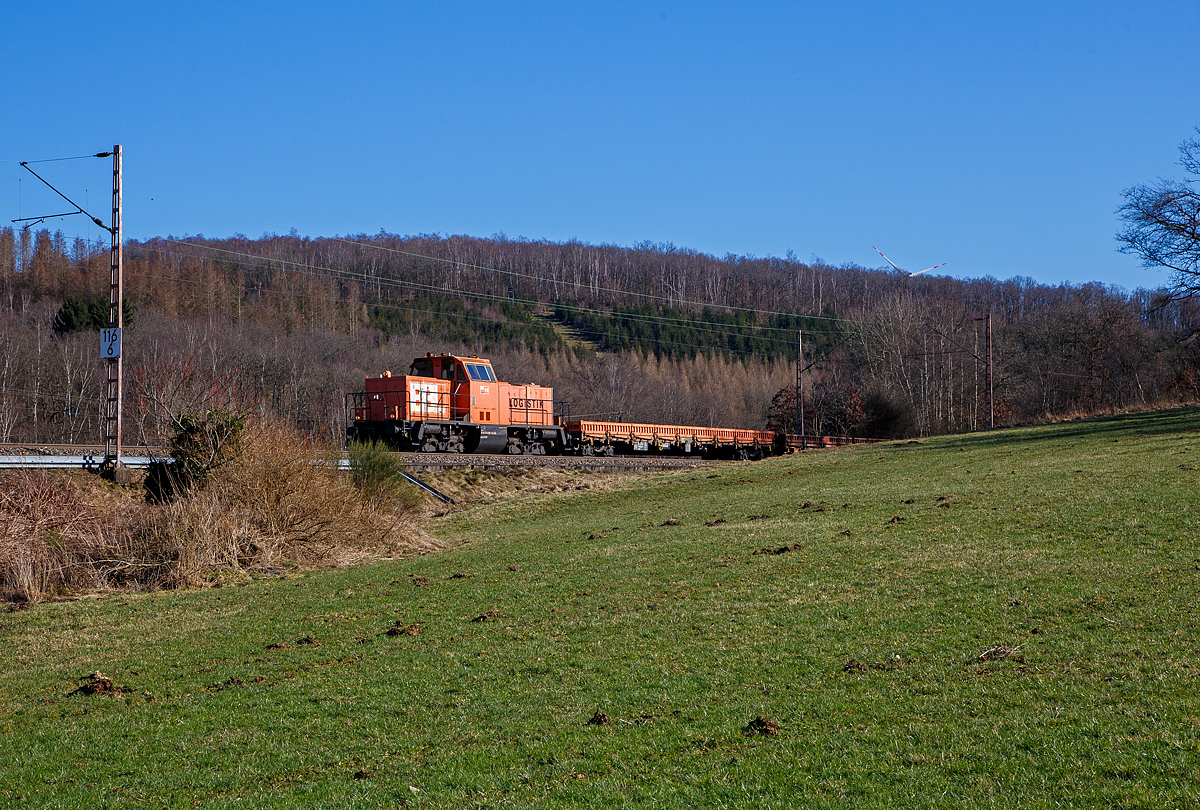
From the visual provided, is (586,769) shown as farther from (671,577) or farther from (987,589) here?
(671,577)

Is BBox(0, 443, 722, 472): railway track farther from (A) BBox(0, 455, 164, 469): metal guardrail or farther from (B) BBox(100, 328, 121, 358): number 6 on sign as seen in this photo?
(B) BBox(100, 328, 121, 358): number 6 on sign

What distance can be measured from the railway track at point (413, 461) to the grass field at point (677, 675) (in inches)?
362

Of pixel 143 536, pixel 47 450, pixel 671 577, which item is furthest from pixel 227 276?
pixel 671 577

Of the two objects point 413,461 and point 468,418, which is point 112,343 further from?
point 468,418

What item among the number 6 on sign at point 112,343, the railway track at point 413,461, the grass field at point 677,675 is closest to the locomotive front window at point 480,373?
the railway track at point 413,461

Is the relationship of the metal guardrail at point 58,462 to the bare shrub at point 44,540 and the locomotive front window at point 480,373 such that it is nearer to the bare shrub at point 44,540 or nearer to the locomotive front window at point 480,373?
the bare shrub at point 44,540

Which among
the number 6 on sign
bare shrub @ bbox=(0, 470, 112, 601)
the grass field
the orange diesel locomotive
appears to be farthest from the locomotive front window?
the grass field

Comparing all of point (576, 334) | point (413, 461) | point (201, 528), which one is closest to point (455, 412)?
point (413, 461)

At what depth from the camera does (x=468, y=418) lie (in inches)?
1524

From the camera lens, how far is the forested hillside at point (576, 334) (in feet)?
203

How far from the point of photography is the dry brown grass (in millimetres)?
17719

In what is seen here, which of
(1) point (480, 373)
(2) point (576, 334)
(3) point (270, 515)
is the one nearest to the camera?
(3) point (270, 515)

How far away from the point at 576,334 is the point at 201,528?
124758 mm

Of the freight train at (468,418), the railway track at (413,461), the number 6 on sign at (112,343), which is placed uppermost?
the number 6 on sign at (112,343)
